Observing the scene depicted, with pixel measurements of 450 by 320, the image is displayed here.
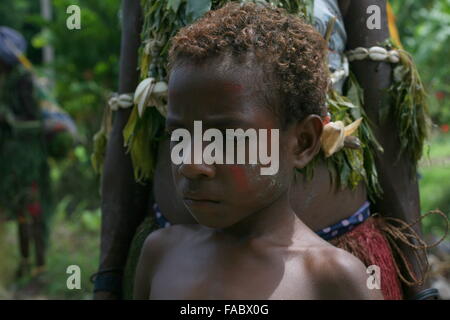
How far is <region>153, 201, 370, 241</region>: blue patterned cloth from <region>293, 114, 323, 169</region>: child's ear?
0.30m

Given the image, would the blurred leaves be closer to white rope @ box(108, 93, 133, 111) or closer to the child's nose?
white rope @ box(108, 93, 133, 111)

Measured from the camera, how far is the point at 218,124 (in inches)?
54.7

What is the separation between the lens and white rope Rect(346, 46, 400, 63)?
189cm

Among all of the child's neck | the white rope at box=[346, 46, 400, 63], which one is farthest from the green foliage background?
the child's neck

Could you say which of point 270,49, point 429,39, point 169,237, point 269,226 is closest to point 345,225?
point 269,226

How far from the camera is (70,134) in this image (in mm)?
5934

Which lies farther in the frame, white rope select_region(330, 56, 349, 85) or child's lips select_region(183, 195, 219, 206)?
white rope select_region(330, 56, 349, 85)

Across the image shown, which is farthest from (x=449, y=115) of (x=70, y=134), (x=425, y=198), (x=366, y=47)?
(x=366, y=47)

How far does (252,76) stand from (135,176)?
632 mm

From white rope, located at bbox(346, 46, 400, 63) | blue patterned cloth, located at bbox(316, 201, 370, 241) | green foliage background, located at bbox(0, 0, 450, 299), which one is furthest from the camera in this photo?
green foliage background, located at bbox(0, 0, 450, 299)

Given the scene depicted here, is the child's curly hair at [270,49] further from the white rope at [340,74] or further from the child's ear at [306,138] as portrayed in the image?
the white rope at [340,74]

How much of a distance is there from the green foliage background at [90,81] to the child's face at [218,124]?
527cm

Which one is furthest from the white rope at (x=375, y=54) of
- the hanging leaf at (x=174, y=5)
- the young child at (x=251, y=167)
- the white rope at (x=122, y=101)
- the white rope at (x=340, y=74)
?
the white rope at (x=122, y=101)
